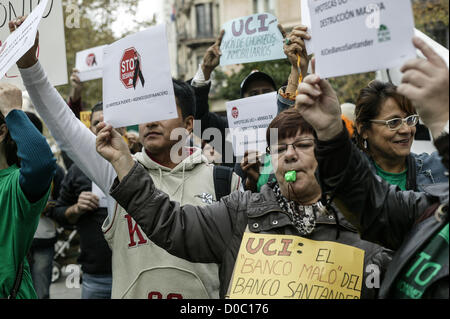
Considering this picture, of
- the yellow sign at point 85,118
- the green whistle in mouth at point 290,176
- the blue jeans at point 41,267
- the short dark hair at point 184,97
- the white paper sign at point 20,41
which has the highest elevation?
the white paper sign at point 20,41

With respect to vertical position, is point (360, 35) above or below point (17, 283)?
above

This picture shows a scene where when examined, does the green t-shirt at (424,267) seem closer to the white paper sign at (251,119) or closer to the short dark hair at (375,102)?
the short dark hair at (375,102)

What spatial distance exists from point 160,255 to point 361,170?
1.30m

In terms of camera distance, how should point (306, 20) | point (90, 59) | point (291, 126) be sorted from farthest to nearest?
point (90, 59)
point (306, 20)
point (291, 126)

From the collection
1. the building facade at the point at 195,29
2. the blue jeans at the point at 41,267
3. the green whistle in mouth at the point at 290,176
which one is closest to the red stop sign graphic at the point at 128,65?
the green whistle in mouth at the point at 290,176

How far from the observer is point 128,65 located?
8.24 ft

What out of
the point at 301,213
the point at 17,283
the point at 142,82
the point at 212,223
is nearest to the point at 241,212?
the point at 212,223

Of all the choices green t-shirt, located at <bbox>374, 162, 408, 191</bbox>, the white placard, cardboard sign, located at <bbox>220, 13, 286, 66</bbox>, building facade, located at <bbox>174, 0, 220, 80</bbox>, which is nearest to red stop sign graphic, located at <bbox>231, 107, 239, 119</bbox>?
cardboard sign, located at <bbox>220, 13, 286, 66</bbox>

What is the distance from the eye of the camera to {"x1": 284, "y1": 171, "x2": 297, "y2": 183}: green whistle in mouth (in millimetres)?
2203

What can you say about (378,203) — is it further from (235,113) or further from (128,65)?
(235,113)

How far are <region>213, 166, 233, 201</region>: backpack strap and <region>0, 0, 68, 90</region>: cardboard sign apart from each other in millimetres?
956

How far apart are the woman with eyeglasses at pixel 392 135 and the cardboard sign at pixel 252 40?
1.02 m

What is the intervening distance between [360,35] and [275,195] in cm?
82

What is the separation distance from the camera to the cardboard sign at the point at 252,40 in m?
3.94
